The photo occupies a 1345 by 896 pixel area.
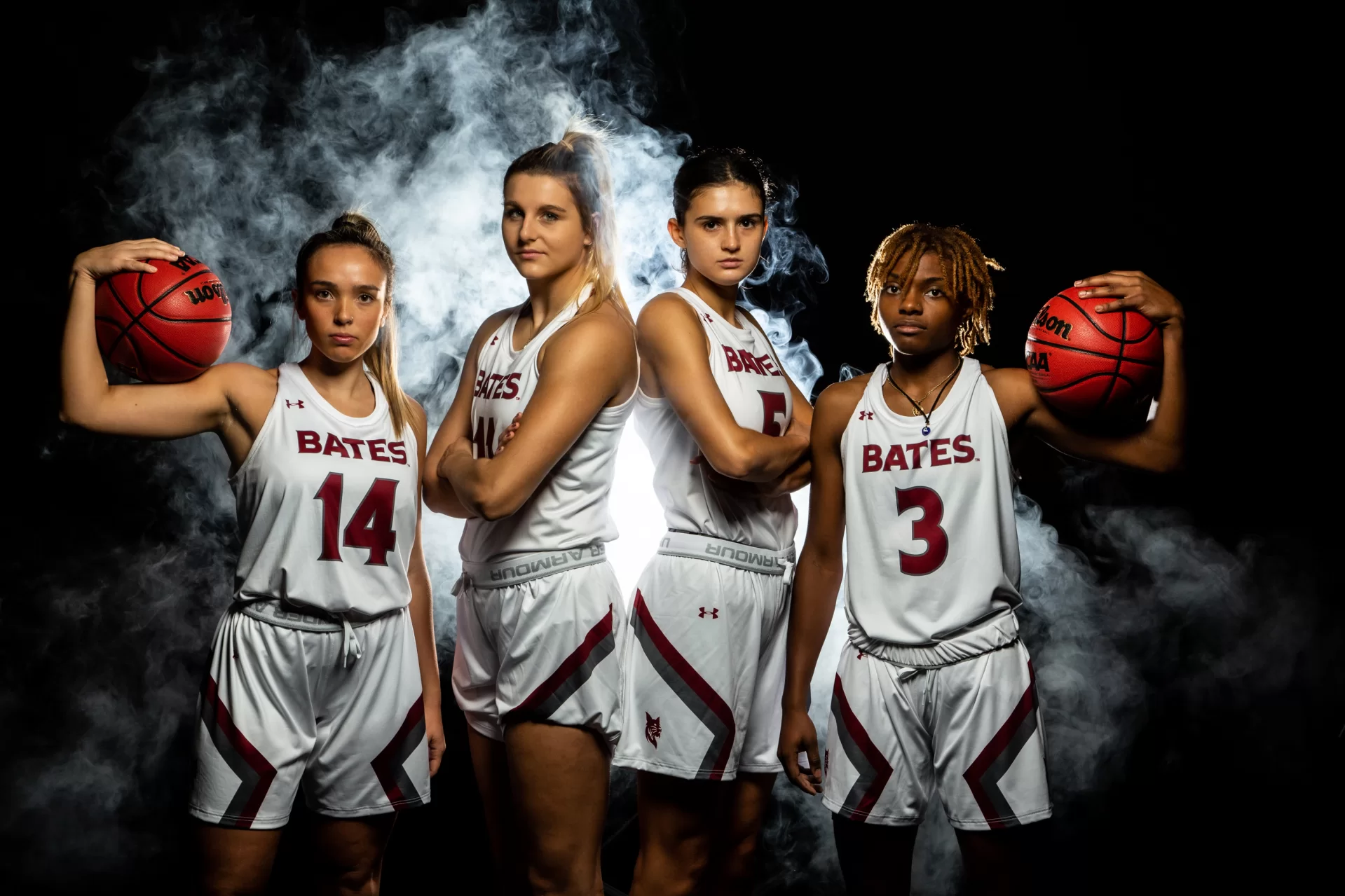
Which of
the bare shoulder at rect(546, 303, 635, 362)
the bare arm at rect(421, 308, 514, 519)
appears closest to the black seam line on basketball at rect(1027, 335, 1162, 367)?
the bare shoulder at rect(546, 303, 635, 362)

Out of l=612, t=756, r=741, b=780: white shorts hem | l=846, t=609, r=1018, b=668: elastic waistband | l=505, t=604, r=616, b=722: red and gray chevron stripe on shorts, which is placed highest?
l=846, t=609, r=1018, b=668: elastic waistband

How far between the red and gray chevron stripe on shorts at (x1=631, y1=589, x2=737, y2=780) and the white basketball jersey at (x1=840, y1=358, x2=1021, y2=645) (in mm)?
408

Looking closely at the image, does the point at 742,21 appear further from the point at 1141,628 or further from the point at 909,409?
the point at 1141,628

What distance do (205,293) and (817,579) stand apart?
1.63 metres

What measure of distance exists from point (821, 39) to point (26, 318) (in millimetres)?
3054

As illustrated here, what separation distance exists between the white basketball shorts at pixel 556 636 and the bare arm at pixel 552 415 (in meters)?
0.20

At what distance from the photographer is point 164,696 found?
162 inches

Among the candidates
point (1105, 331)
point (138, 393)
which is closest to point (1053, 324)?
point (1105, 331)

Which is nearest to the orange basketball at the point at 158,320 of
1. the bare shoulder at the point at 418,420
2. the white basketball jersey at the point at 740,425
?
the bare shoulder at the point at 418,420

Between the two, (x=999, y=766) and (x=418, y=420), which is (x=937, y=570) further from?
(x=418, y=420)

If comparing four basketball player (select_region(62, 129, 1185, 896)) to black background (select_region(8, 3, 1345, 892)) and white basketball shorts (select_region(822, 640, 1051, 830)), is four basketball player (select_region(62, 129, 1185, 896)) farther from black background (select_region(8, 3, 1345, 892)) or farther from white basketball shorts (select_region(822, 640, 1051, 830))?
black background (select_region(8, 3, 1345, 892))

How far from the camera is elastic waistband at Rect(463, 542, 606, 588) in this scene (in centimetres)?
270

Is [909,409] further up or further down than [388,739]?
further up

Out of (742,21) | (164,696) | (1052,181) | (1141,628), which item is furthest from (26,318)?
(1141,628)
